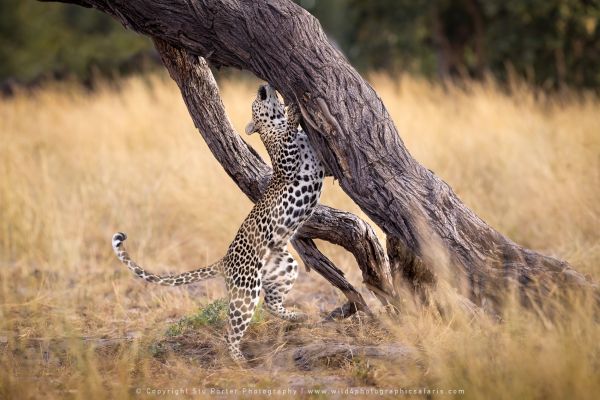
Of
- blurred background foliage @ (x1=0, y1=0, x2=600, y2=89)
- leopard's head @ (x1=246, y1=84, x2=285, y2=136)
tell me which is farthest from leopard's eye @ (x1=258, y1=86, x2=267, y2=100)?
blurred background foliage @ (x1=0, y1=0, x2=600, y2=89)

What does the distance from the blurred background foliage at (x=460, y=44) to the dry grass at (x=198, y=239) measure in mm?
2347

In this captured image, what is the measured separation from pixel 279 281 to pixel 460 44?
1310cm

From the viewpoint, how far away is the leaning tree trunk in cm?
449

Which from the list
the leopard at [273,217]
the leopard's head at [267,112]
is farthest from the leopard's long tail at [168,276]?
the leopard's head at [267,112]

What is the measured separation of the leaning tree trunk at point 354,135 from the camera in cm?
449

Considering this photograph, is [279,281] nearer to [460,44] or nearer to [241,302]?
[241,302]

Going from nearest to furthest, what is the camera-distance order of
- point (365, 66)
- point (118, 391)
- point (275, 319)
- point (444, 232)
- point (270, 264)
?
point (118, 391) → point (444, 232) → point (270, 264) → point (275, 319) → point (365, 66)

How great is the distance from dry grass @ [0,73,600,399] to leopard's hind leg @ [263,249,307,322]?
0.12m

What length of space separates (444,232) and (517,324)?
24.2 inches

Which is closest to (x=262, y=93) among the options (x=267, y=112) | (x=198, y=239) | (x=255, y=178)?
(x=267, y=112)

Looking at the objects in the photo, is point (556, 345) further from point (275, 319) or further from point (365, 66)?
point (365, 66)

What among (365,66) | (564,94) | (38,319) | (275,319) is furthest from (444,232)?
(365,66)

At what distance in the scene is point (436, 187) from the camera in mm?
4578

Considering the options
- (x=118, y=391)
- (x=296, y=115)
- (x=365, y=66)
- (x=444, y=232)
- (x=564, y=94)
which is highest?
(x=365, y=66)
